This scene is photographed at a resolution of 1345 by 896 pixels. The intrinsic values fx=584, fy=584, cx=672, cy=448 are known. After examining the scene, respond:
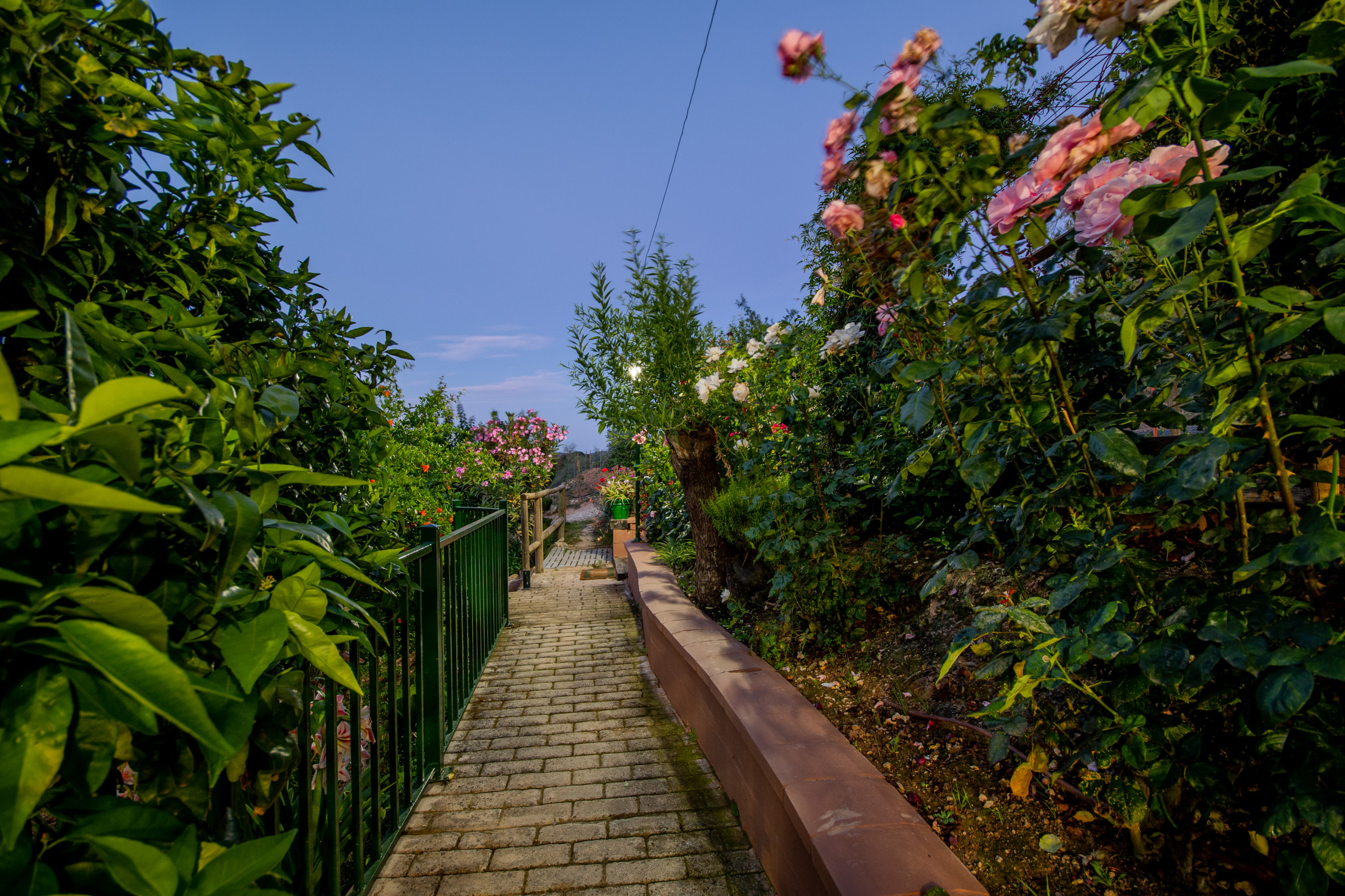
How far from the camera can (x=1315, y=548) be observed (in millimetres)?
763

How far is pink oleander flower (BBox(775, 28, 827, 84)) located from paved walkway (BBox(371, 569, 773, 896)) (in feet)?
7.61

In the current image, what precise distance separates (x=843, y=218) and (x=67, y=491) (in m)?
1.60

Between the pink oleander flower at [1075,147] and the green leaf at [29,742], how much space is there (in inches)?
60.8

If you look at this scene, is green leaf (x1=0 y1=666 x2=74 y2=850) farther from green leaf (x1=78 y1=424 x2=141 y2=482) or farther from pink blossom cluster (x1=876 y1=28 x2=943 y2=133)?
pink blossom cluster (x1=876 y1=28 x2=943 y2=133)

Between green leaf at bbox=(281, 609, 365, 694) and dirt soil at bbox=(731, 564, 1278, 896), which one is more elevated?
green leaf at bbox=(281, 609, 365, 694)

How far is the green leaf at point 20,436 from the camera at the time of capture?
36 centimetres

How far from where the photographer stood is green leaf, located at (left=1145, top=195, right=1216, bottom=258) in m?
0.74

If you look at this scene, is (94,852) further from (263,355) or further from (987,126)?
(987,126)

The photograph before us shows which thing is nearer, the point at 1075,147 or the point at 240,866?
the point at 240,866

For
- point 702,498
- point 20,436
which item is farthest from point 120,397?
point 702,498

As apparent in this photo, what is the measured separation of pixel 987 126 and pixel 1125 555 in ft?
18.0

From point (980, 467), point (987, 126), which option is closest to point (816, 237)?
point (987, 126)

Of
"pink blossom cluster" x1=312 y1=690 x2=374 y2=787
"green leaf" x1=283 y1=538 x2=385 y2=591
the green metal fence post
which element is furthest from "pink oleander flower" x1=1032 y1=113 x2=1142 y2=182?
the green metal fence post

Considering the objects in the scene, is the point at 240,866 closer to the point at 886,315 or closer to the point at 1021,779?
the point at 1021,779
